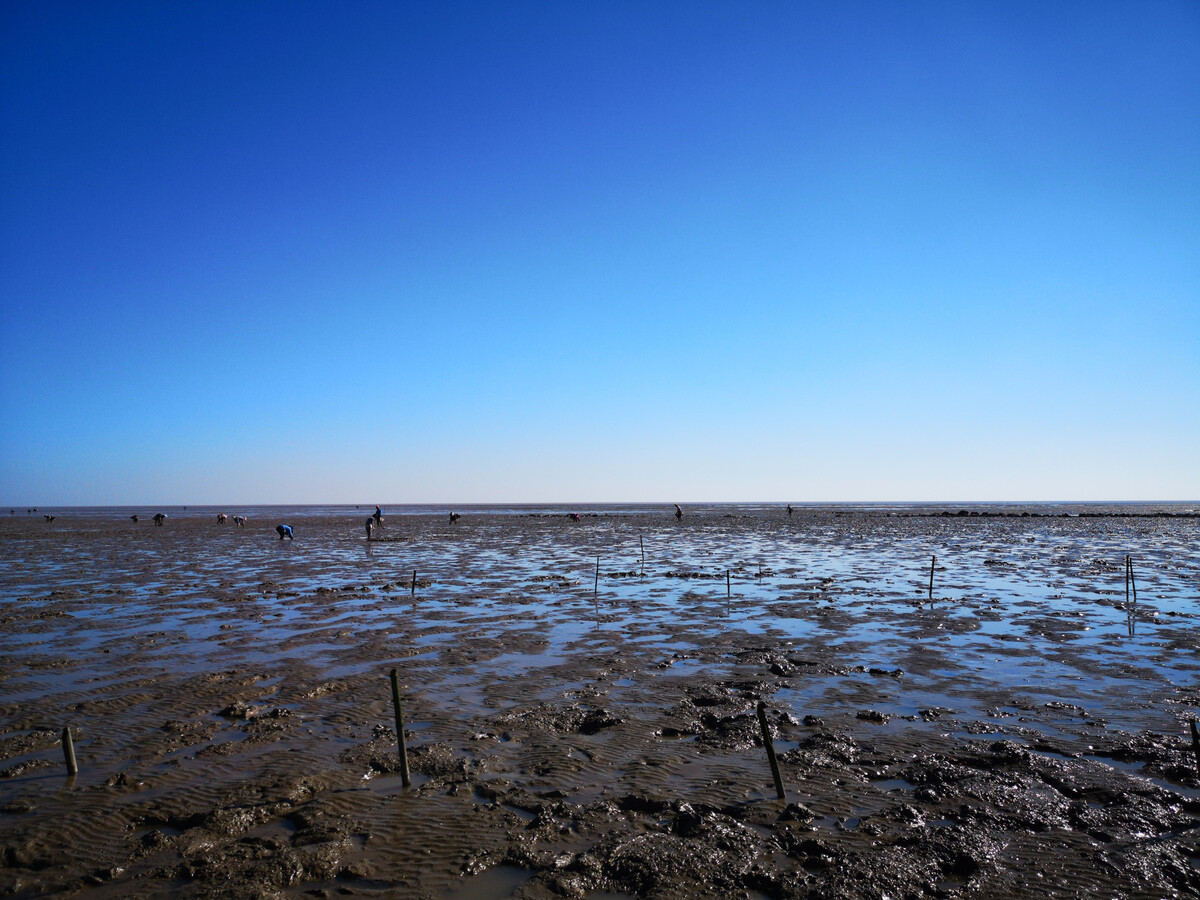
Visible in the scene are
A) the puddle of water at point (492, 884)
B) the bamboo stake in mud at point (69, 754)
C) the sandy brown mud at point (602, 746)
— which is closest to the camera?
the puddle of water at point (492, 884)

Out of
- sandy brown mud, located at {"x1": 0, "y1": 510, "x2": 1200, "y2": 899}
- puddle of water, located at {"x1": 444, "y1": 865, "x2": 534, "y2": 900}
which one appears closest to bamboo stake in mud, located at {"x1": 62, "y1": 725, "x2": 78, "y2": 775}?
sandy brown mud, located at {"x1": 0, "y1": 510, "x2": 1200, "y2": 899}

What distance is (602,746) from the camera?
8.55 m

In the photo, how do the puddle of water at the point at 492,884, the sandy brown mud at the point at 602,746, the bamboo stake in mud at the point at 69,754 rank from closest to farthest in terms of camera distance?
the puddle of water at the point at 492,884 < the sandy brown mud at the point at 602,746 < the bamboo stake in mud at the point at 69,754

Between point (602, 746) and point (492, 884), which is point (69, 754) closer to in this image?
point (492, 884)

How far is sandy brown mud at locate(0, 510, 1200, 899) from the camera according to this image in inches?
227

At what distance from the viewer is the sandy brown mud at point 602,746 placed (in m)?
5.75

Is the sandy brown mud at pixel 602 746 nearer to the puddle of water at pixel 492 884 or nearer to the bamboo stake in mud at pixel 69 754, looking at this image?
the puddle of water at pixel 492 884

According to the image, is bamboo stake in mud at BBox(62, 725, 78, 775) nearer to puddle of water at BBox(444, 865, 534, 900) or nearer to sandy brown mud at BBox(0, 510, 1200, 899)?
sandy brown mud at BBox(0, 510, 1200, 899)

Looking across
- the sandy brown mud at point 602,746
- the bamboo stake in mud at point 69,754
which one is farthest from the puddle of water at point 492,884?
the bamboo stake in mud at point 69,754

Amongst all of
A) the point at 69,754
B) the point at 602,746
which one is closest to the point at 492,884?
the point at 602,746

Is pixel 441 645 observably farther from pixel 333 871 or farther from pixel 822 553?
pixel 822 553

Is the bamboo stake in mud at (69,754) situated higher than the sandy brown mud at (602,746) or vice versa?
the bamboo stake in mud at (69,754)

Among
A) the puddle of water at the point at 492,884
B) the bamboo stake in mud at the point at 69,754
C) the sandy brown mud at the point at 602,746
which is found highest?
the bamboo stake in mud at the point at 69,754

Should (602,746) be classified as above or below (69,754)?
below
